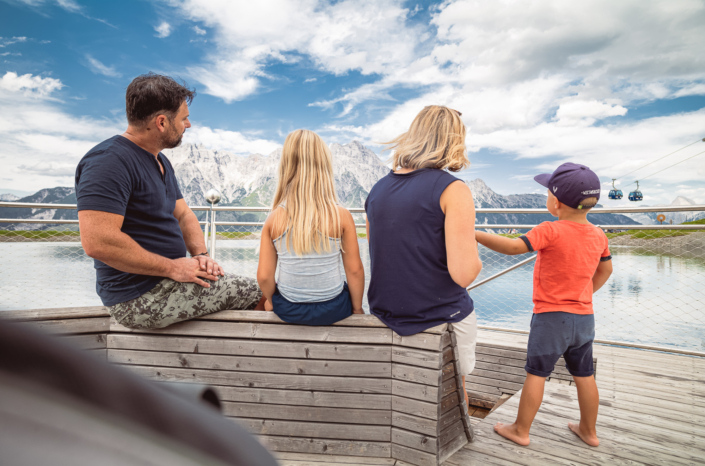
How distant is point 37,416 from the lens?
13 centimetres

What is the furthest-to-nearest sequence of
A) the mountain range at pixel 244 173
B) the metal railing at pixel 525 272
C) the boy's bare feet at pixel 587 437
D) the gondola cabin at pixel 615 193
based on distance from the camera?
1. the mountain range at pixel 244 173
2. the gondola cabin at pixel 615 193
3. the metal railing at pixel 525 272
4. the boy's bare feet at pixel 587 437

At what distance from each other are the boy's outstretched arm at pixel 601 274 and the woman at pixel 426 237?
2.58 feet

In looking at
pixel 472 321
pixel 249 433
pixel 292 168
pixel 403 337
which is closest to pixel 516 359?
pixel 472 321

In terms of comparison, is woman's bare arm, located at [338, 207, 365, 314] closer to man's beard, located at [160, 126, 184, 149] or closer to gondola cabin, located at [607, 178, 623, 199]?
man's beard, located at [160, 126, 184, 149]

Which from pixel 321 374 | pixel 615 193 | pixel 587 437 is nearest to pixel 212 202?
pixel 321 374

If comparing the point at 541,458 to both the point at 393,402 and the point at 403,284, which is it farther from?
the point at 403,284

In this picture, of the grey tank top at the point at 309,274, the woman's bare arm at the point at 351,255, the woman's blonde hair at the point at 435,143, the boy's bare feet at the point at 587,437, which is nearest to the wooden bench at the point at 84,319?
the grey tank top at the point at 309,274

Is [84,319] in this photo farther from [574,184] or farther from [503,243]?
[574,184]

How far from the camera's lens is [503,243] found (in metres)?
1.69

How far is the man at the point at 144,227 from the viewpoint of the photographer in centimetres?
138

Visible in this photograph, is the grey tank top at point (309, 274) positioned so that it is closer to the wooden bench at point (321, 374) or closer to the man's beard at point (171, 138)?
the wooden bench at point (321, 374)

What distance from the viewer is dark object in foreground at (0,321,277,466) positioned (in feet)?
0.43

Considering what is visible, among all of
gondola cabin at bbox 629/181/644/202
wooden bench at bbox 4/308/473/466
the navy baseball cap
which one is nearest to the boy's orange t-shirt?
the navy baseball cap

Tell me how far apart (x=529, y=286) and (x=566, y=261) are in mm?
1800
